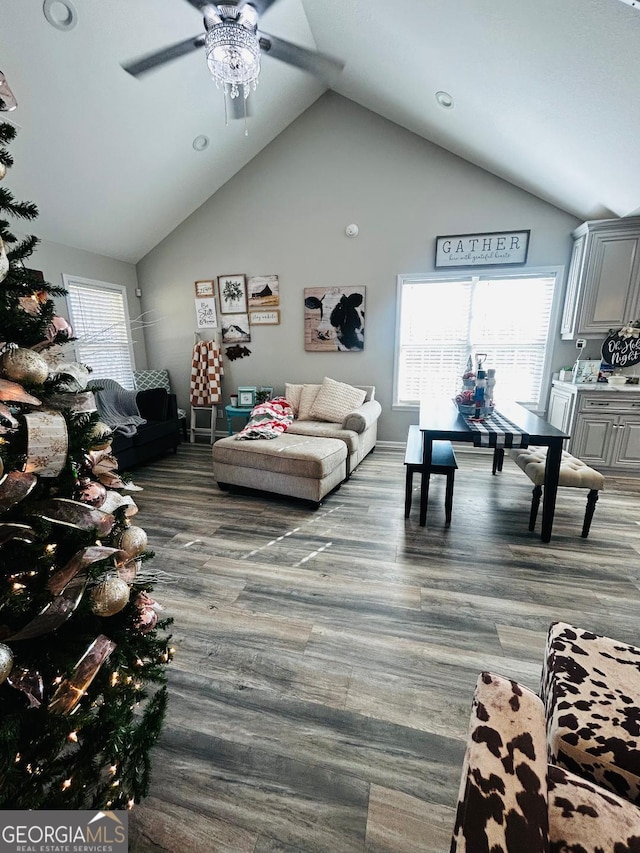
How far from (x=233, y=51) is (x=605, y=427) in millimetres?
4124

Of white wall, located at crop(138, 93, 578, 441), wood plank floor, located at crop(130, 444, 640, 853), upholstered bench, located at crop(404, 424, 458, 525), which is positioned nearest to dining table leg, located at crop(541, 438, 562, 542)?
wood plank floor, located at crop(130, 444, 640, 853)

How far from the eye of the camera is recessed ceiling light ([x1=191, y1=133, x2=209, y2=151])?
11.6 ft

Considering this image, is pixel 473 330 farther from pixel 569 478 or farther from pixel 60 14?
pixel 60 14

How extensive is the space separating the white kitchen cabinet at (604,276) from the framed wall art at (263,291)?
3.25m

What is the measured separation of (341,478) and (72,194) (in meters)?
3.78

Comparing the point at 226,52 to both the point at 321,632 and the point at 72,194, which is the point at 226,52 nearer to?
the point at 72,194

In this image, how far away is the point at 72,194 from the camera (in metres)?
3.34

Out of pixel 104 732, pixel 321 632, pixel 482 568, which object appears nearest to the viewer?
pixel 104 732

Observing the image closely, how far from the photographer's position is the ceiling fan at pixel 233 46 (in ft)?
6.08

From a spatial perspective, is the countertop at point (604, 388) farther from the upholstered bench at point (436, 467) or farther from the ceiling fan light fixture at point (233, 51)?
the ceiling fan light fixture at point (233, 51)

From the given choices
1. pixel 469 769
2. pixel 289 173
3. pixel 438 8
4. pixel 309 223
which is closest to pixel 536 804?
pixel 469 769

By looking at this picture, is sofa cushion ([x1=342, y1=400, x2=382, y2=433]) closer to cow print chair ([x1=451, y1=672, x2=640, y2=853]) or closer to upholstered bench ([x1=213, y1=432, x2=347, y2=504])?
upholstered bench ([x1=213, y1=432, x2=347, y2=504])

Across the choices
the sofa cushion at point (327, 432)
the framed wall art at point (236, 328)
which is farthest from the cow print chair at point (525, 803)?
the framed wall art at point (236, 328)

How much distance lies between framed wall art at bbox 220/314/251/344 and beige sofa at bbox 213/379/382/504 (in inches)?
68.0
